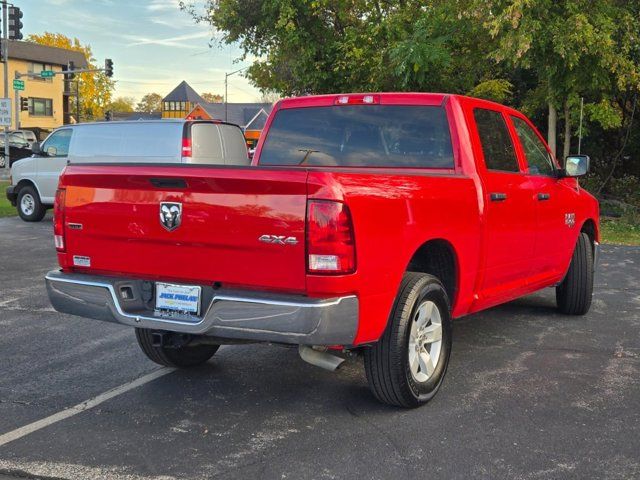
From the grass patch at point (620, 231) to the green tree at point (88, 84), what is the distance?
73.8 metres

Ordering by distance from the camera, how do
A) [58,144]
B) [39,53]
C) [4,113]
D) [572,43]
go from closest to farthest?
[572,43]
[58,144]
[4,113]
[39,53]

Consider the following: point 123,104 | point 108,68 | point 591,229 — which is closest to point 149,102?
point 123,104

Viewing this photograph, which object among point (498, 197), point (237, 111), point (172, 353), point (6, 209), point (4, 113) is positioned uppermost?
point (237, 111)

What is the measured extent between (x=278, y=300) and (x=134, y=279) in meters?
0.99

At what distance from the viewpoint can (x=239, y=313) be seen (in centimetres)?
383

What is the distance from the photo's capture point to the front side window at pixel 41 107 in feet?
231

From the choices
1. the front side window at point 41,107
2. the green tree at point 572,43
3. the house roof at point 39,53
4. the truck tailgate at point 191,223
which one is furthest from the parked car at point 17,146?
the front side window at point 41,107

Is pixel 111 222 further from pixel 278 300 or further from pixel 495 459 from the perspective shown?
pixel 495 459

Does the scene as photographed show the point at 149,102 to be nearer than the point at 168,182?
No

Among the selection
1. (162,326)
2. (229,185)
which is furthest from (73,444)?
(229,185)

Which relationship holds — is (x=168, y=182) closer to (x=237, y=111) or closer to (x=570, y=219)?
(x=570, y=219)

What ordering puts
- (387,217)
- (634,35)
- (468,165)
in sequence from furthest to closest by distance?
(634,35) < (468,165) < (387,217)

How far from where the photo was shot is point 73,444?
3908 mm

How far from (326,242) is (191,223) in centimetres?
79
